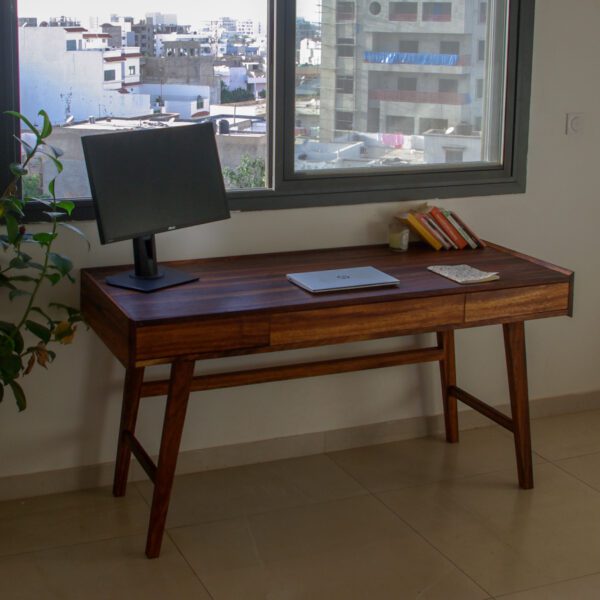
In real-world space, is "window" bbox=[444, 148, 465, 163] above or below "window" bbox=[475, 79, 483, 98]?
below

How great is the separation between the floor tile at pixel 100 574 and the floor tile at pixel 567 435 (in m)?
1.52

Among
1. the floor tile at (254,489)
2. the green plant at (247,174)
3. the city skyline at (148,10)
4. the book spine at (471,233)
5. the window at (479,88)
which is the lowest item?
the floor tile at (254,489)

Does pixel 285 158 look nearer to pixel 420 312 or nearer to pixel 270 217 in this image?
pixel 270 217

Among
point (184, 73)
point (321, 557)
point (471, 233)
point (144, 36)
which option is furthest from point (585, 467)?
point (144, 36)

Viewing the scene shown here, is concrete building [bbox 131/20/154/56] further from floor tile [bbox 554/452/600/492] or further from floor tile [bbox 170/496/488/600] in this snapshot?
floor tile [bbox 554/452/600/492]

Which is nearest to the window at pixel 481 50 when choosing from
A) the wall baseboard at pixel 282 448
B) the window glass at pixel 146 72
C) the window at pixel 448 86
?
the window at pixel 448 86

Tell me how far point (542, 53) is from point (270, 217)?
1.20m

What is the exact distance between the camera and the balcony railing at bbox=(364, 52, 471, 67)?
363 cm

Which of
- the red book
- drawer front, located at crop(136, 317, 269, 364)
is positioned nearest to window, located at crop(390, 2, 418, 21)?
the red book

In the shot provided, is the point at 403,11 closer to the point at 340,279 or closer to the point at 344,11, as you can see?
the point at 344,11

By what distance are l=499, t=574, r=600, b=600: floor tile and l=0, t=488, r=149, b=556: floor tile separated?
1153mm

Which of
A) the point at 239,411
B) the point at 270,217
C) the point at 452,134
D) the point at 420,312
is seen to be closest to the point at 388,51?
the point at 452,134

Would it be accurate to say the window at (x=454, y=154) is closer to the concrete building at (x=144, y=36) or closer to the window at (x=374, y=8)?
the window at (x=374, y=8)

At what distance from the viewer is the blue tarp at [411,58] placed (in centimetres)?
363
